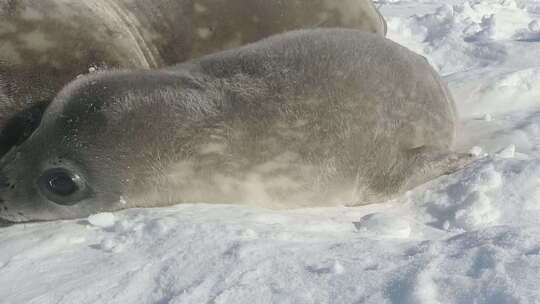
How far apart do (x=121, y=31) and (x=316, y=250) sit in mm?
1753

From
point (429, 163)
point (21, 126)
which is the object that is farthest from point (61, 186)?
point (429, 163)

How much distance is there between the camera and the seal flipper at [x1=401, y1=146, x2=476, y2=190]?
2.53 meters

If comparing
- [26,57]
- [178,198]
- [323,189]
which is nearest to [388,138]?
[323,189]

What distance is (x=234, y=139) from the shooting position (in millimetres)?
2389

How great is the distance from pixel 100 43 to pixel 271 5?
3.33ft

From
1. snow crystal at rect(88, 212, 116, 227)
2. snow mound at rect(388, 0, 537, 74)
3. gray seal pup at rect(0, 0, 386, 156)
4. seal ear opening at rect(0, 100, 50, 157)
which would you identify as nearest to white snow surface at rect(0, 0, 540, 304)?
snow crystal at rect(88, 212, 116, 227)

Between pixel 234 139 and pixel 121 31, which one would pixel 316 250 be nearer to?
pixel 234 139

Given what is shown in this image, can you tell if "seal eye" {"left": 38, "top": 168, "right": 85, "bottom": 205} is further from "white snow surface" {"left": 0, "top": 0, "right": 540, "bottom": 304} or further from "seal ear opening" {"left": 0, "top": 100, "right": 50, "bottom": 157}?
"seal ear opening" {"left": 0, "top": 100, "right": 50, "bottom": 157}

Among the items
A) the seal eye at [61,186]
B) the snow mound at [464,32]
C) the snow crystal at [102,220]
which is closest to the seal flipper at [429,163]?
the snow crystal at [102,220]

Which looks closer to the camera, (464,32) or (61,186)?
(61,186)

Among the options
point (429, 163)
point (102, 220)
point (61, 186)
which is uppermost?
point (61, 186)

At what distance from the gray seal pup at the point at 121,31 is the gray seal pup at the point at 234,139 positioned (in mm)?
269

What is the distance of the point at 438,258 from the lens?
1.55 meters

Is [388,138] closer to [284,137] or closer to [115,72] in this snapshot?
[284,137]
